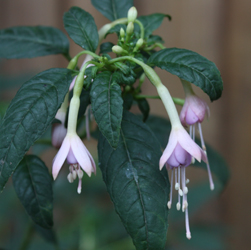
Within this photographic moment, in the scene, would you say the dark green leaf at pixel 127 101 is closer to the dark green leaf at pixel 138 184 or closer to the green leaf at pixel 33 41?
the dark green leaf at pixel 138 184

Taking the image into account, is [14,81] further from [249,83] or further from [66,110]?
[249,83]

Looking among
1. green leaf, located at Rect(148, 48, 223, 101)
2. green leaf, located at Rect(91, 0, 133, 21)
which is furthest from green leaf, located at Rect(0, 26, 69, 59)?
green leaf, located at Rect(148, 48, 223, 101)

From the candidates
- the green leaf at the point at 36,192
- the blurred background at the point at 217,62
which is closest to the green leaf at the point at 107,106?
the green leaf at the point at 36,192

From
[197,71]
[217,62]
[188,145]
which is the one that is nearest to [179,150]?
[188,145]

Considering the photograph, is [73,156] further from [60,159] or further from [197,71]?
[197,71]

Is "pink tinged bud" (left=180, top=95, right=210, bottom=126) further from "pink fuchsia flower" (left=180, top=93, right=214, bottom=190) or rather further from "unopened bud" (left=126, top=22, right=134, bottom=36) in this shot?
"unopened bud" (left=126, top=22, right=134, bottom=36)

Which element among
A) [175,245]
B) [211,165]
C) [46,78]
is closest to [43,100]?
[46,78]
